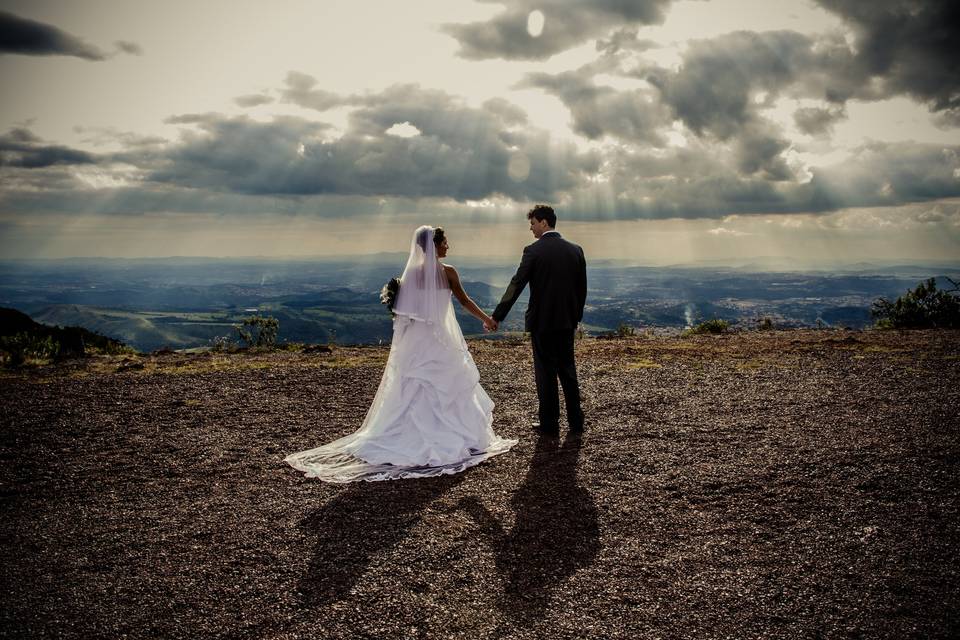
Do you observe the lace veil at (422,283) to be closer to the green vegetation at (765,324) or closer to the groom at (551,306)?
the groom at (551,306)

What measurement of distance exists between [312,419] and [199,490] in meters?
3.10

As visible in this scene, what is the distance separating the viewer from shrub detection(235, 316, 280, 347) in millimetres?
18719

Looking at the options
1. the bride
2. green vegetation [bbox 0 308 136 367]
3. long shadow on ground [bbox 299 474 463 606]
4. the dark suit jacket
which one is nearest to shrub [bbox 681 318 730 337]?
the dark suit jacket

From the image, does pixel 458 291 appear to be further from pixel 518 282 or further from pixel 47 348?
pixel 47 348

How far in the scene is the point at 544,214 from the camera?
335 inches

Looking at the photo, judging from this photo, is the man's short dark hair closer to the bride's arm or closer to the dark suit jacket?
the dark suit jacket

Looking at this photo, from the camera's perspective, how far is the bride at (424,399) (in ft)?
24.7

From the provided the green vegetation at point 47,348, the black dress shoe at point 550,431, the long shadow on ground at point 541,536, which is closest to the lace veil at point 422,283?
the black dress shoe at point 550,431

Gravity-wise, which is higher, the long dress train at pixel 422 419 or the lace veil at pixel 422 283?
the lace veil at pixel 422 283

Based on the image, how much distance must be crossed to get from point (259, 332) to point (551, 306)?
13896 millimetres

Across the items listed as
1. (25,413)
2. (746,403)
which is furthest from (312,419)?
(746,403)

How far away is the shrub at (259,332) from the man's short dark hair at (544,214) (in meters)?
11.8

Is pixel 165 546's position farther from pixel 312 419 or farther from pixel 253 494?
pixel 312 419

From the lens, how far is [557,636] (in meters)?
3.94
